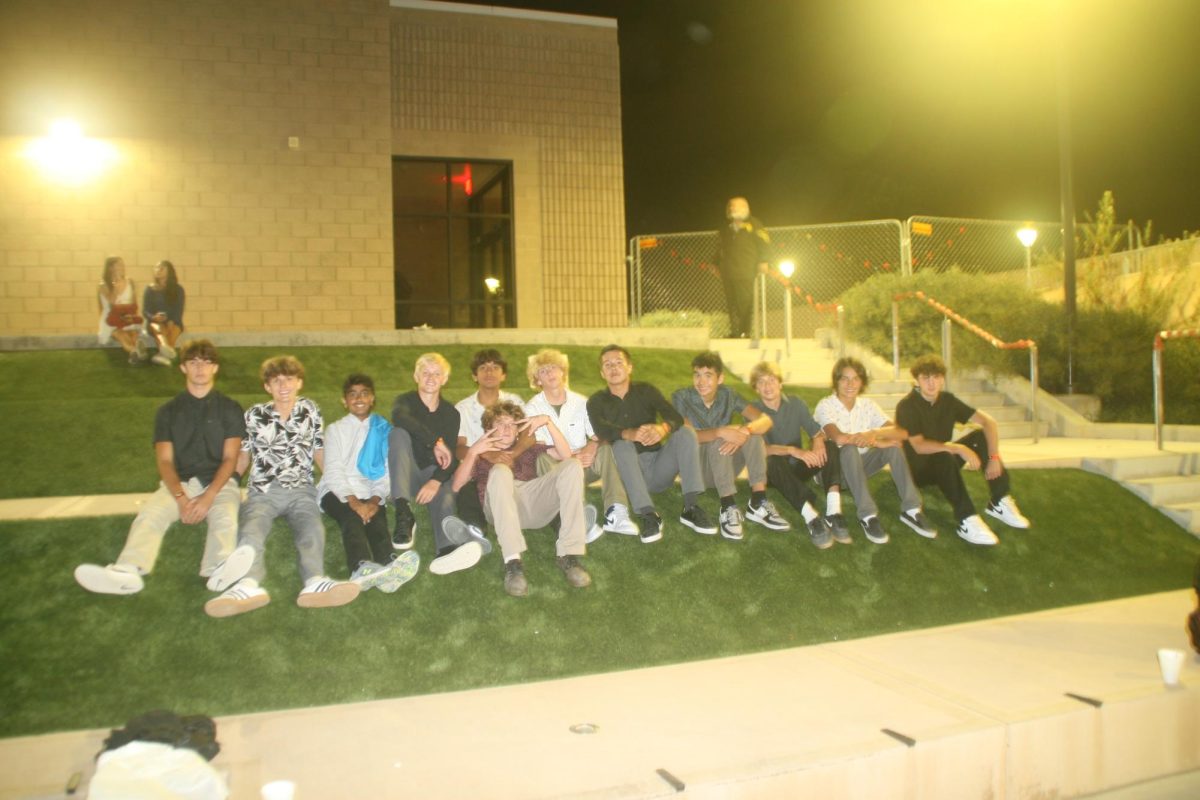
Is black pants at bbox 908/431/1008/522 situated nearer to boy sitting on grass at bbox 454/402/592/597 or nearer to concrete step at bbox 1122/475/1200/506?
concrete step at bbox 1122/475/1200/506

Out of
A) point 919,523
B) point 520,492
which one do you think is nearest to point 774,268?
point 919,523

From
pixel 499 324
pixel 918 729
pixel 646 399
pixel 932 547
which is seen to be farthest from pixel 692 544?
pixel 499 324

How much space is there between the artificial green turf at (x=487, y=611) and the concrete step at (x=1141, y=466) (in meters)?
0.99

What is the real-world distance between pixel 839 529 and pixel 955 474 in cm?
99

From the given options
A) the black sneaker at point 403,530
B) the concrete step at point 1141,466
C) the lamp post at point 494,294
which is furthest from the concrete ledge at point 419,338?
the black sneaker at point 403,530

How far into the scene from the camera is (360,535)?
16.1 feet

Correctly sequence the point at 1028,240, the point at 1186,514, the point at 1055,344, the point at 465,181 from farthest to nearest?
the point at 465,181
the point at 1028,240
the point at 1055,344
the point at 1186,514

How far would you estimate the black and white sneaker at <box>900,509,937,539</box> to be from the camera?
604 cm

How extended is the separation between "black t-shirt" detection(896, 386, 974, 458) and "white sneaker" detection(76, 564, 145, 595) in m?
4.91

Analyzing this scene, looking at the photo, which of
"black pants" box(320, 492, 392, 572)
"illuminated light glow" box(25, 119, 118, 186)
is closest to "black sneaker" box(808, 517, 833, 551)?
"black pants" box(320, 492, 392, 572)

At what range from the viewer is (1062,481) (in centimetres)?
711

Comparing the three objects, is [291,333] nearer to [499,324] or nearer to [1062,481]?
[499,324]

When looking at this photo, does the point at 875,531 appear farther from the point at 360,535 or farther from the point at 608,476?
the point at 360,535

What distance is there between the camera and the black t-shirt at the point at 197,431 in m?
5.03
